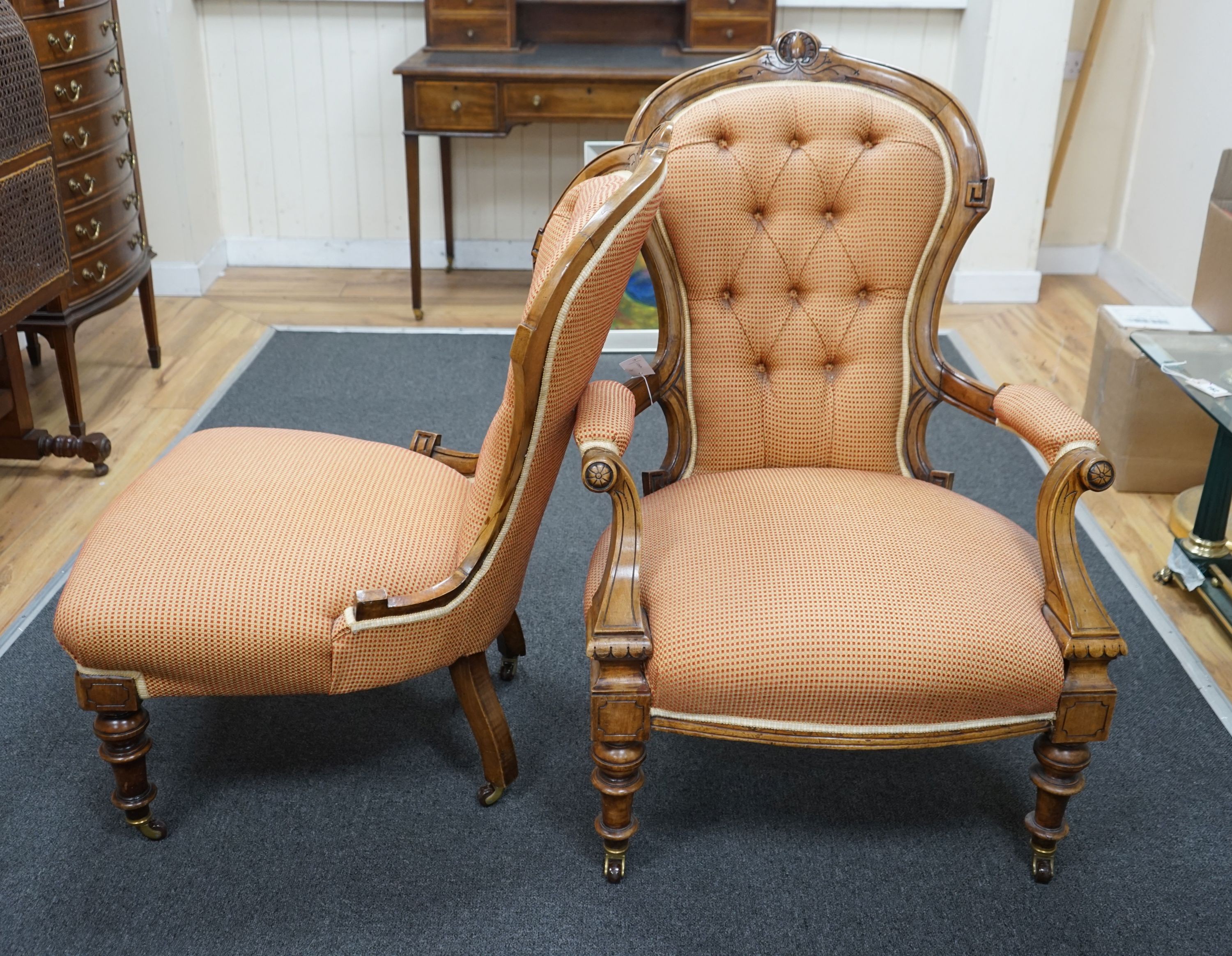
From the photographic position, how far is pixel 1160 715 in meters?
1.95

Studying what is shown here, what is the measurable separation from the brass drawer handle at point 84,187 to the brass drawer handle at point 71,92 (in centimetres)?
17

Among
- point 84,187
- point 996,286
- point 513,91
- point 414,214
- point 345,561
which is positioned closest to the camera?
point 345,561

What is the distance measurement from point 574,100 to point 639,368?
5.86 ft

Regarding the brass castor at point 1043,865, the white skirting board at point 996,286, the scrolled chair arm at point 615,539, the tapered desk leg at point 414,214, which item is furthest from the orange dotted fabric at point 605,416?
the white skirting board at point 996,286

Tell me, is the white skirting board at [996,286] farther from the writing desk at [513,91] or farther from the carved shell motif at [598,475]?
the carved shell motif at [598,475]

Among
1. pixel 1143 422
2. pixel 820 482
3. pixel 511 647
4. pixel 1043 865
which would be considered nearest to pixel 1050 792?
pixel 1043 865

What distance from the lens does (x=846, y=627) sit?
1.44 metres

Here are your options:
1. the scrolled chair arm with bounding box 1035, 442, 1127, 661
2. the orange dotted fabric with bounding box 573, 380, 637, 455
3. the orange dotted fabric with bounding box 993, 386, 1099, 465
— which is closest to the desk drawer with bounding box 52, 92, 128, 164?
the orange dotted fabric with bounding box 573, 380, 637, 455

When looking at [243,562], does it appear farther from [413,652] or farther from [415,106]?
[415,106]

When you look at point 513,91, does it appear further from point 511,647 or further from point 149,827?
point 149,827

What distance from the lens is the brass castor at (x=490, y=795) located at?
173cm

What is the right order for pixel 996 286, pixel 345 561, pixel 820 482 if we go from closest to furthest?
pixel 345 561 < pixel 820 482 < pixel 996 286

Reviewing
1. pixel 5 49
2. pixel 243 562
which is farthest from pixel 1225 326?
pixel 5 49

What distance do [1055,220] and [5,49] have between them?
3285 millimetres
